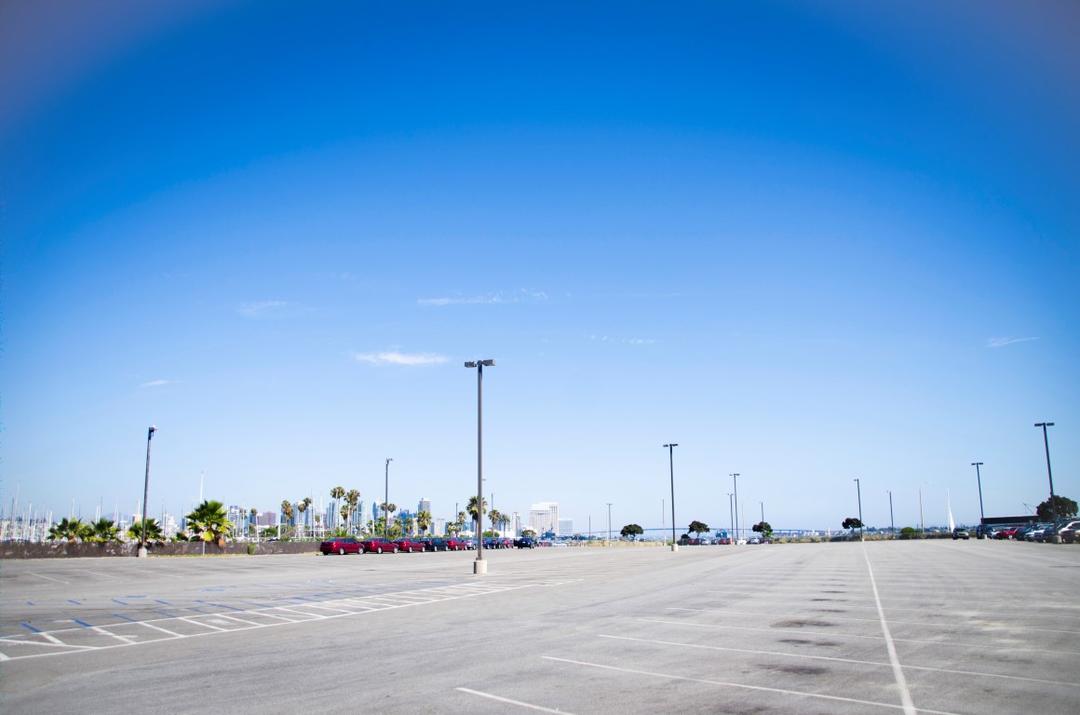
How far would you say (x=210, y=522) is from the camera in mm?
56438

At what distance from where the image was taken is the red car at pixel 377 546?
60312 mm

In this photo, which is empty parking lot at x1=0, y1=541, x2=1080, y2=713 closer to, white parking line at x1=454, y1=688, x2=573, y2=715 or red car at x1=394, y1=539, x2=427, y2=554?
white parking line at x1=454, y1=688, x2=573, y2=715

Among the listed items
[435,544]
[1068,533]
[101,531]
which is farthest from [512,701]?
[101,531]

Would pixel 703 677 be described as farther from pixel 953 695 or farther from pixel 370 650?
pixel 370 650

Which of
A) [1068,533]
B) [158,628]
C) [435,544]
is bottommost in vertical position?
[435,544]

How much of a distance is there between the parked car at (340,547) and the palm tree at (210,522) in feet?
27.0

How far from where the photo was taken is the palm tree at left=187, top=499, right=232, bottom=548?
55.8 meters

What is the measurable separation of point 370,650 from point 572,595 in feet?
32.3

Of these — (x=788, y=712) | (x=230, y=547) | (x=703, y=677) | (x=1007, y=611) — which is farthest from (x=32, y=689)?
(x=230, y=547)

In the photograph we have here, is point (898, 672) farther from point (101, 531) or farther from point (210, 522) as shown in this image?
point (101, 531)

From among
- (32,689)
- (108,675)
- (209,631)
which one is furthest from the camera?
(209,631)

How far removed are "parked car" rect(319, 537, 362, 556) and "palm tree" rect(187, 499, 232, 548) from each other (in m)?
8.24

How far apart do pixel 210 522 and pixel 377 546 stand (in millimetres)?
13948

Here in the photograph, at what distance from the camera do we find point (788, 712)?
711cm
